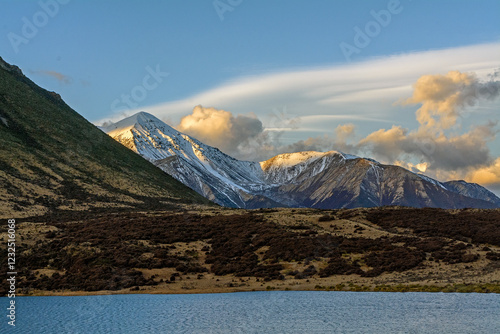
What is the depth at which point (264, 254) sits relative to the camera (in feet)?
326

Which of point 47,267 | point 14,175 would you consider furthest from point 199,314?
point 14,175

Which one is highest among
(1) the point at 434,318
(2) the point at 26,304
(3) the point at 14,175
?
(3) the point at 14,175

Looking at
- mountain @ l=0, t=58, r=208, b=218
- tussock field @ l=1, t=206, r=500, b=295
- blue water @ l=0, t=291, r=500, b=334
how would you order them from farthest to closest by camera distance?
1. mountain @ l=0, t=58, r=208, b=218
2. tussock field @ l=1, t=206, r=500, b=295
3. blue water @ l=0, t=291, r=500, b=334

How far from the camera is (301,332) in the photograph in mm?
50312

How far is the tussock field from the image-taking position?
283 feet

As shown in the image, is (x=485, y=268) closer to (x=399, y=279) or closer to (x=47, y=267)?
(x=399, y=279)

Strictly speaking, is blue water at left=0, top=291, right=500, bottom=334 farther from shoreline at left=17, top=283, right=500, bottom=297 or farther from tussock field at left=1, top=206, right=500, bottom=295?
tussock field at left=1, top=206, right=500, bottom=295

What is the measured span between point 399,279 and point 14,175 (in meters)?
A: 116

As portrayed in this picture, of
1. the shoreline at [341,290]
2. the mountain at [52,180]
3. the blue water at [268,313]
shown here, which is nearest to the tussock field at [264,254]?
the shoreline at [341,290]

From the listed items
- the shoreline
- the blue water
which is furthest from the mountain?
the blue water

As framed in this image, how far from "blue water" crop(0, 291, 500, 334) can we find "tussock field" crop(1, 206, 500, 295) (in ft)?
30.7

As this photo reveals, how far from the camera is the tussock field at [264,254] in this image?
86.4 metres

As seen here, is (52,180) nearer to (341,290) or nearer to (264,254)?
(264,254)

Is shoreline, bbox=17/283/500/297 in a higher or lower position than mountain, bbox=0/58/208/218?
lower
